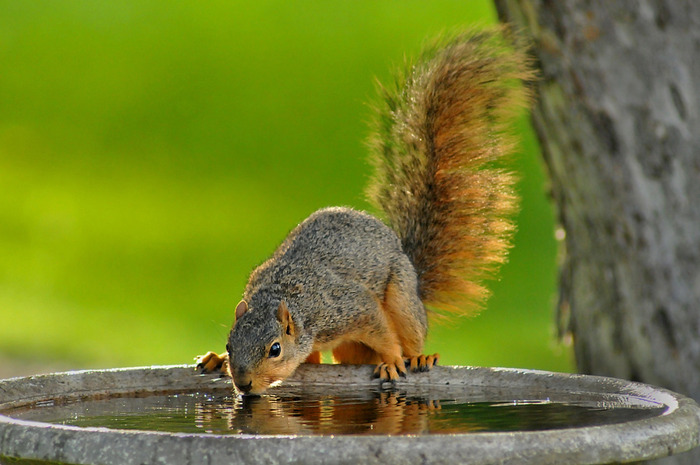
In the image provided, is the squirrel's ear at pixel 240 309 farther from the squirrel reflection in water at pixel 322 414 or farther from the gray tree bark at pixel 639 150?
the gray tree bark at pixel 639 150

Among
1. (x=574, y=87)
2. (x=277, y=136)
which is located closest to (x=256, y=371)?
(x=574, y=87)

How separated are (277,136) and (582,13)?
13.8 ft

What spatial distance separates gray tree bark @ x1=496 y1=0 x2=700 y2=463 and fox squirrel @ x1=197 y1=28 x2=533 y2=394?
0.13 m

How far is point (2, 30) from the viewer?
22.0 feet

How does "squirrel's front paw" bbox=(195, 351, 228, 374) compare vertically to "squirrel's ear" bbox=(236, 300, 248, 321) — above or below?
A: below

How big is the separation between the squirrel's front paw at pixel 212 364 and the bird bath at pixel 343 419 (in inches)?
1.3

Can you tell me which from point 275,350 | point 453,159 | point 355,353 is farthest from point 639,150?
point 275,350

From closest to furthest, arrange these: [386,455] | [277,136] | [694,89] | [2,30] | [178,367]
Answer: [386,455] → [178,367] → [694,89] → [277,136] → [2,30]

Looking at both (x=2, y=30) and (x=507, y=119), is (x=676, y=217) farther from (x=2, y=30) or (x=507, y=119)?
(x=2, y=30)

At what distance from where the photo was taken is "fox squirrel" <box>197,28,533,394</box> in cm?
195

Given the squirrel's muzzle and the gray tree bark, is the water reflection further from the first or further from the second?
the gray tree bark

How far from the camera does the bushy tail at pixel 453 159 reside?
2.08 meters

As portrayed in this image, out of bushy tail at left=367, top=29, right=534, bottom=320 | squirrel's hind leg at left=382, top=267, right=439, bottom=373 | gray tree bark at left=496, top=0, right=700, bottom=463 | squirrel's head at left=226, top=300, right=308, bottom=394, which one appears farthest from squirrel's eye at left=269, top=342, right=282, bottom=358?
gray tree bark at left=496, top=0, right=700, bottom=463

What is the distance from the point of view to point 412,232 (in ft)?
7.42
